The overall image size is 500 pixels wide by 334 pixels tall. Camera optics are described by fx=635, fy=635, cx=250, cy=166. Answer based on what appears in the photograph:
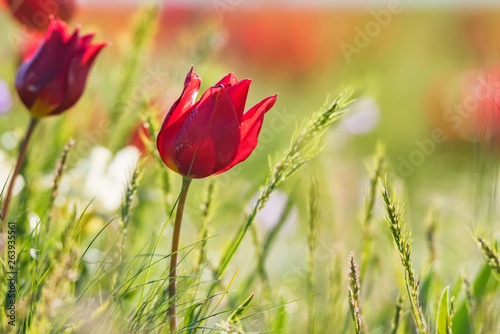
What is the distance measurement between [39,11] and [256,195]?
54 centimetres

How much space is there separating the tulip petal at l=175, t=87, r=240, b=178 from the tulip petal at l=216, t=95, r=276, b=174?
14mm

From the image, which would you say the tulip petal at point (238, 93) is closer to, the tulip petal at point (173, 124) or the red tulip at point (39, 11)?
the tulip petal at point (173, 124)

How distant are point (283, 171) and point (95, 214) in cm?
40

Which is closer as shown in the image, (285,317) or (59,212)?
(285,317)

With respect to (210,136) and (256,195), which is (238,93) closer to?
(210,136)

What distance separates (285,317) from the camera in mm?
599

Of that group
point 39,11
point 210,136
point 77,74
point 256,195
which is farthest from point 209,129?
point 256,195

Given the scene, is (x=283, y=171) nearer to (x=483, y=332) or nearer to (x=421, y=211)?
(x=483, y=332)

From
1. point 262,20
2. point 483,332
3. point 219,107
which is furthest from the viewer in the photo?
point 262,20

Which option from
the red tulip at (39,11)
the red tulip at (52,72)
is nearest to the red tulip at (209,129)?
the red tulip at (52,72)

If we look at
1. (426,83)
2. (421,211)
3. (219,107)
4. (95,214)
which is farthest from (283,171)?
(426,83)

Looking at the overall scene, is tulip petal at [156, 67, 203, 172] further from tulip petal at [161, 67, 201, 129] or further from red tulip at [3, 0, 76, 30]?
red tulip at [3, 0, 76, 30]

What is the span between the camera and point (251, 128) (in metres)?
0.46

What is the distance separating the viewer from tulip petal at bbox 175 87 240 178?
17.2 inches
